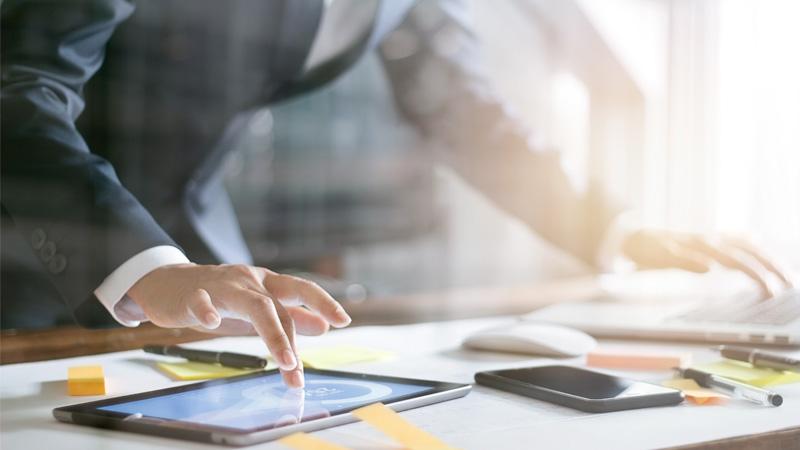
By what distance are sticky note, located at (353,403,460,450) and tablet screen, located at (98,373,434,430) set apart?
0.01 metres

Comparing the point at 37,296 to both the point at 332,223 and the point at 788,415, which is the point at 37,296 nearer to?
the point at 788,415

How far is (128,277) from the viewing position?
74 cm

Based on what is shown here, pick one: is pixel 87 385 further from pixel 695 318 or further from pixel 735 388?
pixel 695 318

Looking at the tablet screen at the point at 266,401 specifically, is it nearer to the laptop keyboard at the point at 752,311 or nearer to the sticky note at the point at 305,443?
the sticky note at the point at 305,443

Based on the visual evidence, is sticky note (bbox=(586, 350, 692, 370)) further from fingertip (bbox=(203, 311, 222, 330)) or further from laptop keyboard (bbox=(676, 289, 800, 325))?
fingertip (bbox=(203, 311, 222, 330))

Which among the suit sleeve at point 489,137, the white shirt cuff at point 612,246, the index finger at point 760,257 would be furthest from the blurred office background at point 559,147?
the index finger at point 760,257

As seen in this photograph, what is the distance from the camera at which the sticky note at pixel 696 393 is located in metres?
0.60

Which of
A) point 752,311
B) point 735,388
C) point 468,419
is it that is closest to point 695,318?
point 752,311

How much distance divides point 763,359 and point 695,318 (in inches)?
10.2

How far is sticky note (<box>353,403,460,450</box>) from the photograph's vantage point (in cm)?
49

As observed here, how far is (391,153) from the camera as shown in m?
2.85

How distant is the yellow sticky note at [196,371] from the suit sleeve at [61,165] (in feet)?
0.34

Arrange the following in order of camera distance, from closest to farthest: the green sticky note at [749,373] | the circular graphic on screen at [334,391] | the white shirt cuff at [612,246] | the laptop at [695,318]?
the circular graphic on screen at [334,391] < the green sticky note at [749,373] < the laptop at [695,318] < the white shirt cuff at [612,246]

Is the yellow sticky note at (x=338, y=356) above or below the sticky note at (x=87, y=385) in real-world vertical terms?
above
